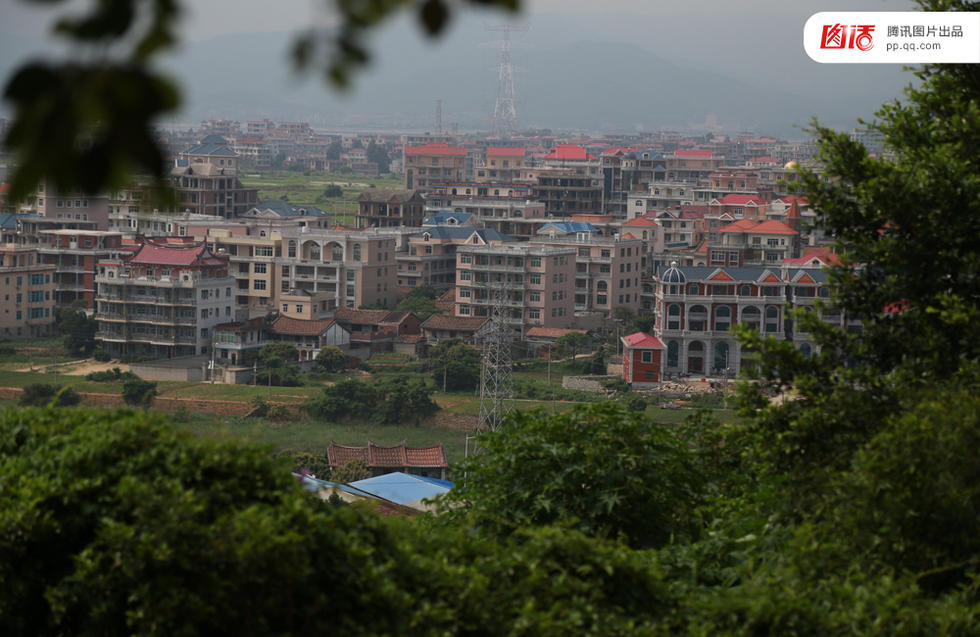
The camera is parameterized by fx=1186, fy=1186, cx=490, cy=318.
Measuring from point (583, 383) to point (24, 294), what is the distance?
374 inches

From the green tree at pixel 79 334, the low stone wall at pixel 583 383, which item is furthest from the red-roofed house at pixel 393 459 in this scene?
the green tree at pixel 79 334

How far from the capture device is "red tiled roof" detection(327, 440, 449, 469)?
1243 centimetres

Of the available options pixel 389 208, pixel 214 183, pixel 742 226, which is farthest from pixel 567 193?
pixel 742 226

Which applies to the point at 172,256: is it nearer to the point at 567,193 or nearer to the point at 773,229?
the point at 773,229

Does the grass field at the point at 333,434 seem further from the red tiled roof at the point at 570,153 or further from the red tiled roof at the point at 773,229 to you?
the red tiled roof at the point at 570,153

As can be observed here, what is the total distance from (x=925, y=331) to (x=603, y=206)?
93.5 feet

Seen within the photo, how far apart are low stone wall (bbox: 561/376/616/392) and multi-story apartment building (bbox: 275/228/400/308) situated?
5.47 m

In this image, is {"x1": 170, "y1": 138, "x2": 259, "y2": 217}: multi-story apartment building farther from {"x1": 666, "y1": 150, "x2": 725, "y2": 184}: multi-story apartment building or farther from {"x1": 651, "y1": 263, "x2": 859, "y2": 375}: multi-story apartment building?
{"x1": 651, "y1": 263, "x2": 859, "y2": 375}: multi-story apartment building

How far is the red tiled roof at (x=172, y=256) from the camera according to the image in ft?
59.2

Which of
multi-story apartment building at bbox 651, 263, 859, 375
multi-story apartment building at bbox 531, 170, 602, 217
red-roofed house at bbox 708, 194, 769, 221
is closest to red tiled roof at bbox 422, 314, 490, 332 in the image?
multi-story apartment building at bbox 651, 263, 859, 375

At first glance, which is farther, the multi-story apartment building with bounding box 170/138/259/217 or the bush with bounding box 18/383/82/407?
the multi-story apartment building with bounding box 170/138/259/217

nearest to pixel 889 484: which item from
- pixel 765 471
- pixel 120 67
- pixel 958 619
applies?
pixel 958 619

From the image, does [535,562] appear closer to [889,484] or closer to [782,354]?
[889,484]

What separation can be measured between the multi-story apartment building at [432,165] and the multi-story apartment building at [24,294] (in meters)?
19.0
